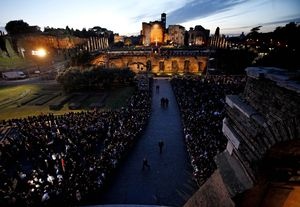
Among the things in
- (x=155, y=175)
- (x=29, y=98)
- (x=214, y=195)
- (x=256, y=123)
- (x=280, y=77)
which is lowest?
(x=155, y=175)

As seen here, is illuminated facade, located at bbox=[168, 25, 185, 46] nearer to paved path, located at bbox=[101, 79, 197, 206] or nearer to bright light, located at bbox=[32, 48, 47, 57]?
bright light, located at bbox=[32, 48, 47, 57]

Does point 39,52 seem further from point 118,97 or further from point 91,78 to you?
point 118,97

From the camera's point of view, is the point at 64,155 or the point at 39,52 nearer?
the point at 64,155

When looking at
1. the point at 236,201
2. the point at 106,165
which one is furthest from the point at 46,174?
the point at 236,201

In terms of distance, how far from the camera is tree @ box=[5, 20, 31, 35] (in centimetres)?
7925

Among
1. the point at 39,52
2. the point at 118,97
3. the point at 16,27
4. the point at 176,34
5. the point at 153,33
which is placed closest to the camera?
the point at 118,97

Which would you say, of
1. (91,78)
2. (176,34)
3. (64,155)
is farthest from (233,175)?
(176,34)

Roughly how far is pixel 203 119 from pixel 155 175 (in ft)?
25.9

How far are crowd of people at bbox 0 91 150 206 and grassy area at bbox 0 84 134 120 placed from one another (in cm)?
486

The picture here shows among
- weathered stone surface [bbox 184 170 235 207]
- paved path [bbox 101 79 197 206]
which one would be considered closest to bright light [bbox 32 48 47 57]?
paved path [bbox 101 79 197 206]

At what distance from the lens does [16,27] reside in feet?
263

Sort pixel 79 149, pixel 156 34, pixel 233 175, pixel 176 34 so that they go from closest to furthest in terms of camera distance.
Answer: pixel 233 175
pixel 79 149
pixel 156 34
pixel 176 34

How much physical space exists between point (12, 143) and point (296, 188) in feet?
59.1

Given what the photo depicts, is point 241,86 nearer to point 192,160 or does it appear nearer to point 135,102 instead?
point 135,102
